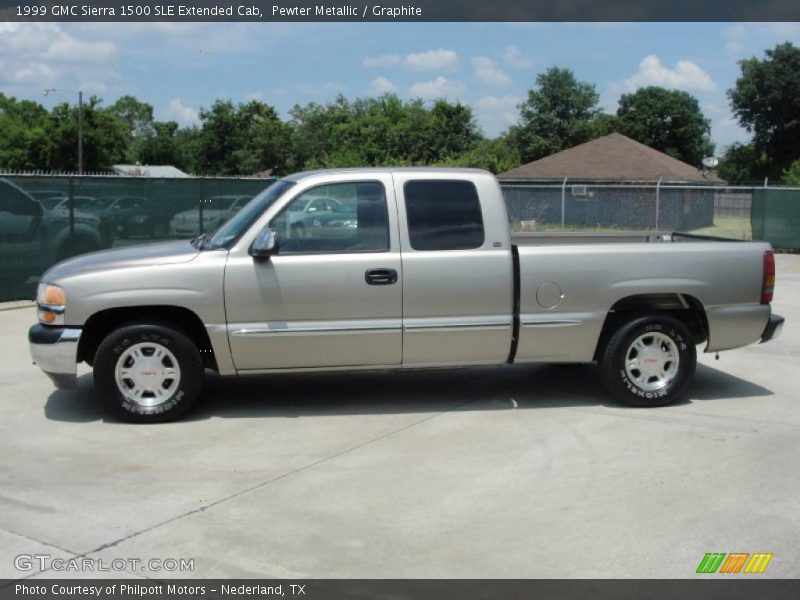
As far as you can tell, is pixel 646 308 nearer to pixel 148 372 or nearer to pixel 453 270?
pixel 453 270

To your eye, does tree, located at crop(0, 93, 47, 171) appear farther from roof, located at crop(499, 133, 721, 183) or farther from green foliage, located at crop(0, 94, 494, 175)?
roof, located at crop(499, 133, 721, 183)

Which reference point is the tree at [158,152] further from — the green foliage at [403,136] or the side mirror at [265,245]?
the side mirror at [265,245]

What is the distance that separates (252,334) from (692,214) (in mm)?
24722

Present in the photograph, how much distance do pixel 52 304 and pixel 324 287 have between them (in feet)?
6.74

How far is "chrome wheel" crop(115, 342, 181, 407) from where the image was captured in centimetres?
697

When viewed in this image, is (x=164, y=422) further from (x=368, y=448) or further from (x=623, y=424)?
(x=623, y=424)

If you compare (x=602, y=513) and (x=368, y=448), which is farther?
(x=368, y=448)

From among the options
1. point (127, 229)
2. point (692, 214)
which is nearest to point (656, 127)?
point (692, 214)

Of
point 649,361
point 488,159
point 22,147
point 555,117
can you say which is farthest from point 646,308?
point 22,147

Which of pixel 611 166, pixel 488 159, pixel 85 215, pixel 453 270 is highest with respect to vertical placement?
pixel 488 159

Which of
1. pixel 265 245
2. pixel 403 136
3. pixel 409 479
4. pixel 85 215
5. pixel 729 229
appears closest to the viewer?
pixel 409 479

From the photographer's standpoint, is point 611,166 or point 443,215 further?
point 611,166

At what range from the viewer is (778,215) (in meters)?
23.7
